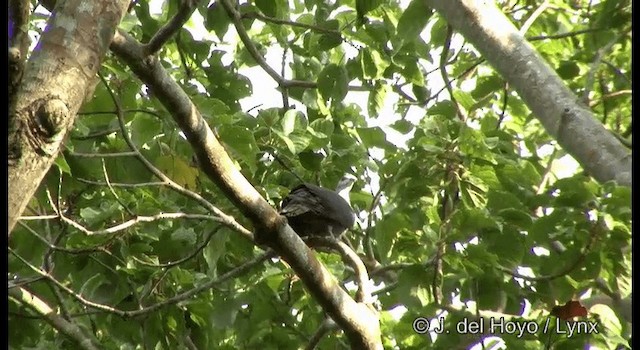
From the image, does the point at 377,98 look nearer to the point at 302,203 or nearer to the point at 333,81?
the point at 333,81

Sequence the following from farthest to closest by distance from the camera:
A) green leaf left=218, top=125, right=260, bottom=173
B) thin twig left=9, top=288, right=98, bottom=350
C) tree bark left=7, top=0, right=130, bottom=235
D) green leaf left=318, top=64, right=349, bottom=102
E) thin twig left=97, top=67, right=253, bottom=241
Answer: green leaf left=318, top=64, right=349, bottom=102 → thin twig left=9, top=288, right=98, bottom=350 → green leaf left=218, top=125, right=260, bottom=173 → thin twig left=97, top=67, right=253, bottom=241 → tree bark left=7, top=0, right=130, bottom=235

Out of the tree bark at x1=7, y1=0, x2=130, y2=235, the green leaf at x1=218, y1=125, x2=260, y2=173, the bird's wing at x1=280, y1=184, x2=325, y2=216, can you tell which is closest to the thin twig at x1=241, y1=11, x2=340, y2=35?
the green leaf at x1=218, y1=125, x2=260, y2=173

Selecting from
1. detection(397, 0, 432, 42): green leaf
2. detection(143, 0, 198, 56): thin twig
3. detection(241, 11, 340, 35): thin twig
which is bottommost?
detection(143, 0, 198, 56): thin twig

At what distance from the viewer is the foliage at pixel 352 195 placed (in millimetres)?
2602

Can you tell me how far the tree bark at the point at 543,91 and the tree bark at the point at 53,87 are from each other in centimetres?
99

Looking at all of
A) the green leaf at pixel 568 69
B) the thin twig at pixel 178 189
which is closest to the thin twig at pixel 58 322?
the thin twig at pixel 178 189

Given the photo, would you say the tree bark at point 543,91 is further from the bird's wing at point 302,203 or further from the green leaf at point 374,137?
the green leaf at point 374,137

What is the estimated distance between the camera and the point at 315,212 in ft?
9.70

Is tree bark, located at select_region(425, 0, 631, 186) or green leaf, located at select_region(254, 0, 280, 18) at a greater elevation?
green leaf, located at select_region(254, 0, 280, 18)

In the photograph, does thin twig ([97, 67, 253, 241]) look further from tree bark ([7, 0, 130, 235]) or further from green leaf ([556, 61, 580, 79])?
green leaf ([556, 61, 580, 79])

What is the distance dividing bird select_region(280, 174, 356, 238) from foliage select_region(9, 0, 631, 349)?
196mm

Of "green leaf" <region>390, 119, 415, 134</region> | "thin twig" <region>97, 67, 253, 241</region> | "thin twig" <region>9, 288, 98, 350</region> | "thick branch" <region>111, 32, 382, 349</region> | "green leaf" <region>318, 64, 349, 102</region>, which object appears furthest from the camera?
"green leaf" <region>390, 119, 415, 134</region>

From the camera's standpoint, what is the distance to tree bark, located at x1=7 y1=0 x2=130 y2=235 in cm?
153
